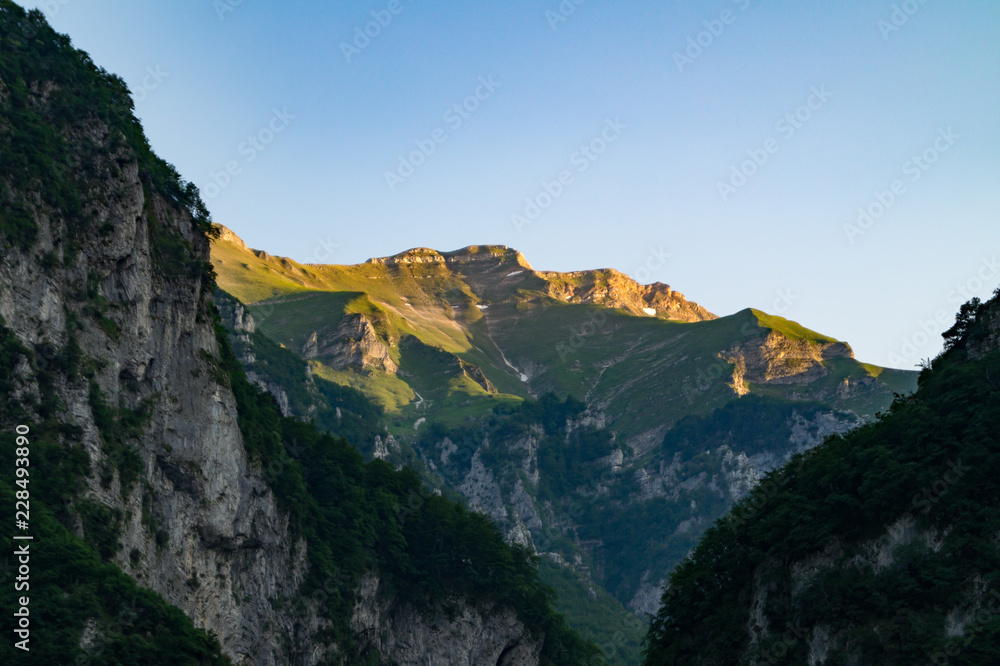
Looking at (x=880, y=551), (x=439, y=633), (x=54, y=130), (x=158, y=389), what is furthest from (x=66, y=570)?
(x=439, y=633)

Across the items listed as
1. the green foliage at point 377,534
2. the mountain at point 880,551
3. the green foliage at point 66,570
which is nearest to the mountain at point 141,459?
the green foliage at point 66,570

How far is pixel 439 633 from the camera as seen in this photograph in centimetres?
13362

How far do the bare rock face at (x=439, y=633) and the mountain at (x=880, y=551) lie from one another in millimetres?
38932

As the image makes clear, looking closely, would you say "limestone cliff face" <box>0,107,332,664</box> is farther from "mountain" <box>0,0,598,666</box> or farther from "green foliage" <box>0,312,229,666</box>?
"green foliage" <box>0,312,229,666</box>

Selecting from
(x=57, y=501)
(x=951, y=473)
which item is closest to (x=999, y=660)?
(x=951, y=473)

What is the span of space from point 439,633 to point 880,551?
6774 cm

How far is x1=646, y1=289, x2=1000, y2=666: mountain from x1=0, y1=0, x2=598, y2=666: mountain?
40455mm

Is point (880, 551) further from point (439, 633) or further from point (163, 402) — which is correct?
point (439, 633)

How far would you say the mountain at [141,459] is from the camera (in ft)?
255

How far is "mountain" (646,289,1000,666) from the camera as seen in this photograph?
7450 cm

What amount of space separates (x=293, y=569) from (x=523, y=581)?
38.2 meters

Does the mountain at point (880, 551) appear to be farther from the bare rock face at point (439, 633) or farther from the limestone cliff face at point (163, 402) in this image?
the limestone cliff face at point (163, 402)

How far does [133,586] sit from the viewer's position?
7956 centimetres

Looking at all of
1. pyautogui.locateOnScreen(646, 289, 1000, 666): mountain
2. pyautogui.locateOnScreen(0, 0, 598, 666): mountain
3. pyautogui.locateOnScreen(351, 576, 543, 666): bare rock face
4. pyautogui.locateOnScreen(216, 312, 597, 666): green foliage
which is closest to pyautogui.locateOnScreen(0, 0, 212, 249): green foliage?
pyautogui.locateOnScreen(0, 0, 598, 666): mountain
